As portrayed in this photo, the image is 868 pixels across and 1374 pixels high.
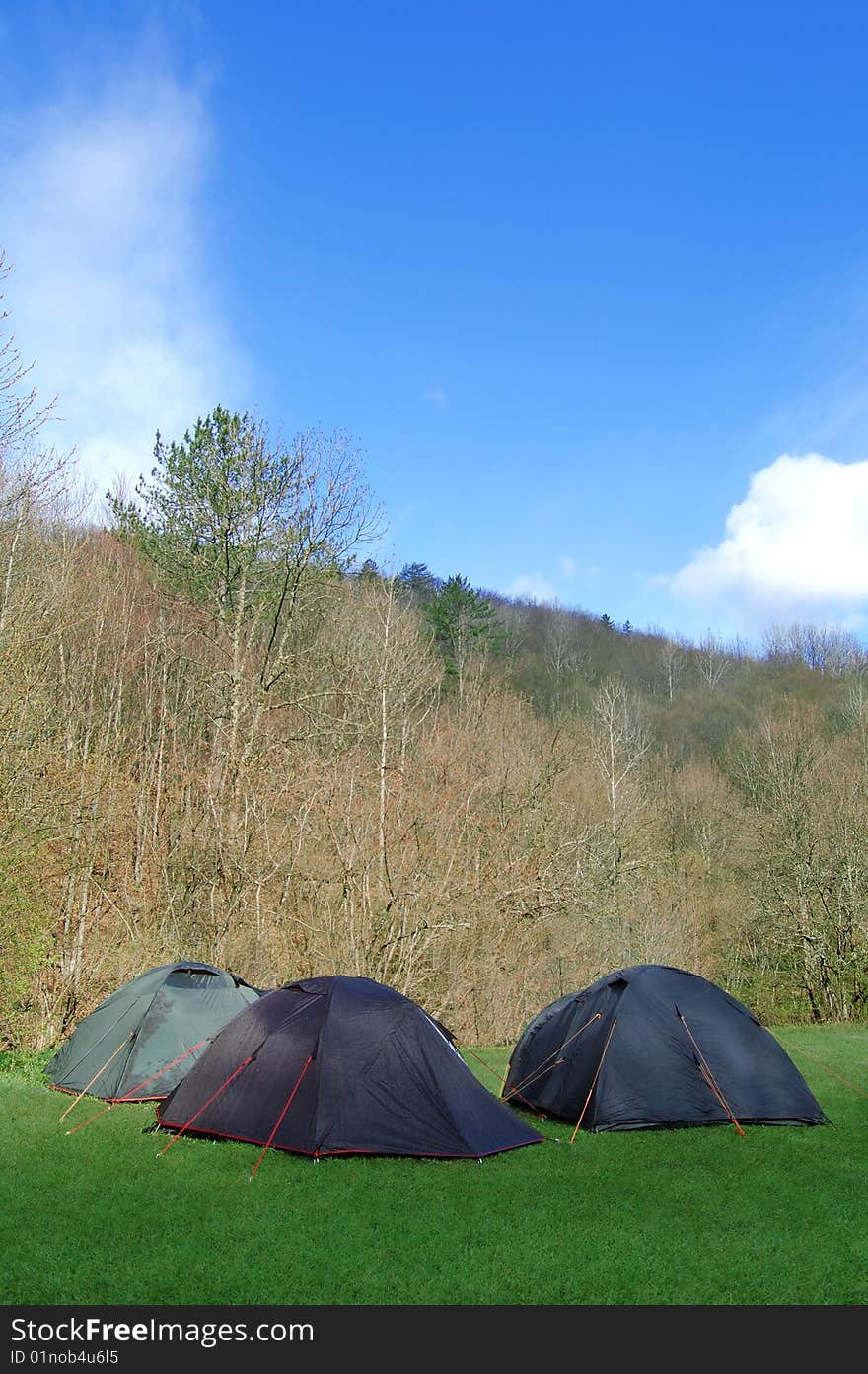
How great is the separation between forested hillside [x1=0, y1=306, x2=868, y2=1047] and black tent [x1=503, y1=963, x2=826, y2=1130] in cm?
728

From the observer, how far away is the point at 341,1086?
788 cm

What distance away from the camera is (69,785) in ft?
48.7

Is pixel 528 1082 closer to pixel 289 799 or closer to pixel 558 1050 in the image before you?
pixel 558 1050

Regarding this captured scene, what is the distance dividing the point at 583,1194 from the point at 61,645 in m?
13.6

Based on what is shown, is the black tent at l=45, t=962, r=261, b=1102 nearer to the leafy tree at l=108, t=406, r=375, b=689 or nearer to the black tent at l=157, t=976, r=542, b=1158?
the black tent at l=157, t=976, r=542, b=1158

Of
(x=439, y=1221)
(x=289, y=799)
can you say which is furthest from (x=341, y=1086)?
(x=289, y=799)

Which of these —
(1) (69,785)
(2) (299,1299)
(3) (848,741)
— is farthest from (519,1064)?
(3) (848,741)

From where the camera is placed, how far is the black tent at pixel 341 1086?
775 centimetres

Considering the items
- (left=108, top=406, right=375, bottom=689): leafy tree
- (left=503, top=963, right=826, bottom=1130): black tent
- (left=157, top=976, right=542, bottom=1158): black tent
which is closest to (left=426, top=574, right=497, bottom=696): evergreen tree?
(left=108, top=406, right=375, bottom=689): leafy tree

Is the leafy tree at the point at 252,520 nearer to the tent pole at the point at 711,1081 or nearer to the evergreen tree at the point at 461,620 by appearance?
the tent pole at the point at 711,1081

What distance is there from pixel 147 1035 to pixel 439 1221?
17.0 feet

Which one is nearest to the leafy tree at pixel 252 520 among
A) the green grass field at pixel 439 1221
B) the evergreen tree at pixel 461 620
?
the green grass field at pixel 439 1221

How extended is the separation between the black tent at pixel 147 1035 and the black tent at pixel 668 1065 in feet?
12.4
